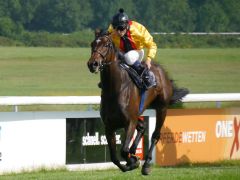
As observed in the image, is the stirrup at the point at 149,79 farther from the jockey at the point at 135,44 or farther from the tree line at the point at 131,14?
the tree line at the point at 131,14

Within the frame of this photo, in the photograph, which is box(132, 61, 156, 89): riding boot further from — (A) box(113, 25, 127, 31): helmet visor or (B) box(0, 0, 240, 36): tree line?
(B) box(0, 0, 240, 36): tree line

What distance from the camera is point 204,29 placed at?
40031 millimetres

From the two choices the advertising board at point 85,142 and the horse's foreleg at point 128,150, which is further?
the advertising board at point 85,142

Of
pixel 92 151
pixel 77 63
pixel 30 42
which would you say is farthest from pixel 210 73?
pixel 92 151

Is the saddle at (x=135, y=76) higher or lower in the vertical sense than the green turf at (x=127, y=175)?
higher

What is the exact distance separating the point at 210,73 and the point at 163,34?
5.37 metres

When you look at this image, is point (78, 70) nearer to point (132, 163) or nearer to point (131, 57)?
point (131, 57)

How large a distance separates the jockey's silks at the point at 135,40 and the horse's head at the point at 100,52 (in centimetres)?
67

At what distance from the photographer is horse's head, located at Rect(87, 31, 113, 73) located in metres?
8.47

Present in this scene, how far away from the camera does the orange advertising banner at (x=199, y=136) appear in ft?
42.0

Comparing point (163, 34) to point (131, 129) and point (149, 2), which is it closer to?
point (149, 2)

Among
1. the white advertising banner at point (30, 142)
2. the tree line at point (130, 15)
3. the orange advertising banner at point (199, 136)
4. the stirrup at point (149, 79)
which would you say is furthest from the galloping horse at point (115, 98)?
the tree line at point (130, 15)

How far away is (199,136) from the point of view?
43.7ft

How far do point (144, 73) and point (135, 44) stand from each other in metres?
0.36
